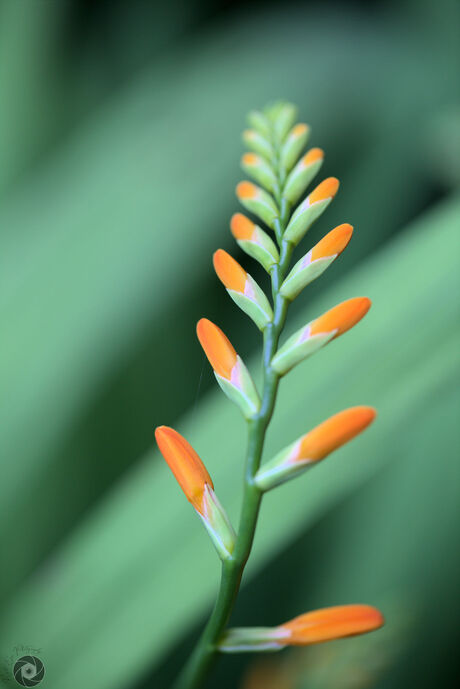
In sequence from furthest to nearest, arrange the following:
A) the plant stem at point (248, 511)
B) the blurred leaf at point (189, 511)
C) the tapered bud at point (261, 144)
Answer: the blurred leaf at point (189, 511) < the tapered bud at point (261, 144) < the plant stem at point (248, 511)

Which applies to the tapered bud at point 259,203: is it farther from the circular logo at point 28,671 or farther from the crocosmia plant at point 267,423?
the circular logo at point 28,671

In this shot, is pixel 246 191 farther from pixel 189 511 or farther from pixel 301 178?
pixel 189 511

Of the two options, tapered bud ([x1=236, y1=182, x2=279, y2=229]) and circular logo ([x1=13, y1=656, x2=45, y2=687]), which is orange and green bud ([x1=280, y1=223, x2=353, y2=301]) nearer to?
tapered bud ([x1=236, y1=182, x2=279, y2=229])

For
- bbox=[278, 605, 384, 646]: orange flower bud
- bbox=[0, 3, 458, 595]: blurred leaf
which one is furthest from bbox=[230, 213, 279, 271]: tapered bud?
bbox=[0, 3, 458, 595]: blurred leaf

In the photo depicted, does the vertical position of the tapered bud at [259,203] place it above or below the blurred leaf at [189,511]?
above

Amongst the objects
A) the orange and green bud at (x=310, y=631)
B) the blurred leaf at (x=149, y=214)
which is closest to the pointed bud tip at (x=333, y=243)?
the orange and green bud at (x=310, y=631)

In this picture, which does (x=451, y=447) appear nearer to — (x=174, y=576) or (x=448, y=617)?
(x=448, y=617)

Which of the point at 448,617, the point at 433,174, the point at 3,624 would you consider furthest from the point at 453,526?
the point at 433,174
